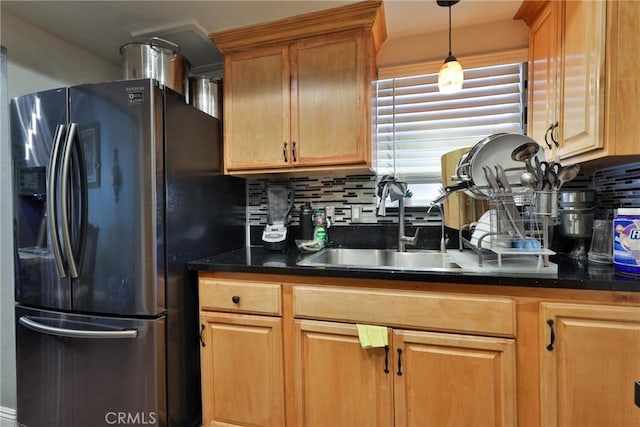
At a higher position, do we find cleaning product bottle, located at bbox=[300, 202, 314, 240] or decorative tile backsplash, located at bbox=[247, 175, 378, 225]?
decorative tile backsplash, located at bbox=[247, 175, 378, 225]

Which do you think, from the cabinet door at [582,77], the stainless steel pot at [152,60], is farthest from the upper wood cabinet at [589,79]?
the stainless steel pot at [152,60]

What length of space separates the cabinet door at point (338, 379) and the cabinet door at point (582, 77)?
115 cm

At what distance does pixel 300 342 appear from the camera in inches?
51.9

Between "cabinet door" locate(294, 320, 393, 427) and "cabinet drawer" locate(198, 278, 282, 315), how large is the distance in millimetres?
148

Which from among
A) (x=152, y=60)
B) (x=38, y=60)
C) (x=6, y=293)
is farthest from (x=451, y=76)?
(x=6, y=293)

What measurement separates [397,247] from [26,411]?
6.77 feet

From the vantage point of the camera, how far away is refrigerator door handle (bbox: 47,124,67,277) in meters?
1.33

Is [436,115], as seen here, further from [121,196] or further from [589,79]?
[121,196]

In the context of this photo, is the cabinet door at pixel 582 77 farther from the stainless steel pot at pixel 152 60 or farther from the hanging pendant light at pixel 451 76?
the stainless steel pot at pixel 152 60

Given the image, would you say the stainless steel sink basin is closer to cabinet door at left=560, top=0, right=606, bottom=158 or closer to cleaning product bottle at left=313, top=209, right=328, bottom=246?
cleaning product bottle at left=313, top=209, right=328, bottom=246

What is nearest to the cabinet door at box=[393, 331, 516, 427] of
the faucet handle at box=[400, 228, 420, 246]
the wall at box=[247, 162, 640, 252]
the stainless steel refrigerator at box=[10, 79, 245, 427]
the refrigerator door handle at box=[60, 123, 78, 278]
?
the faucet handle at box=[400, 228, 420, 246]

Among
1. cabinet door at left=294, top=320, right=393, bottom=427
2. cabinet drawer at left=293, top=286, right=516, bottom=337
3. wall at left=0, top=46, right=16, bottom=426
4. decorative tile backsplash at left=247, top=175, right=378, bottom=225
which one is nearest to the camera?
cabinet drawer at left=293, top=286, right=516, bottom=337

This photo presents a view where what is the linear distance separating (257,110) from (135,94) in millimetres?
632

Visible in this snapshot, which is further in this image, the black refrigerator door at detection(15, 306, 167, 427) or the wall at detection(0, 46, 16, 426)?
the wall at detection(0, 46, 16, 426)
